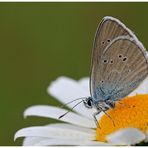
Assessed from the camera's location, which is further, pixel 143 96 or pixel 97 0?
pixel 97 0

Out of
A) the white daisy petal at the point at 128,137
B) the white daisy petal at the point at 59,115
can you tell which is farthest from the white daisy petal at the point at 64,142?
the white daisy petal at the point at 59,115

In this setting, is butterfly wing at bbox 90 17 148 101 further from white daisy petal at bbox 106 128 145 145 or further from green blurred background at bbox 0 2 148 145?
green blurred background at bbox 0 2 148 145

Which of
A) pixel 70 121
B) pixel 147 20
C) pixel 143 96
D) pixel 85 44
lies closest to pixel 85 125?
pixel 70 121

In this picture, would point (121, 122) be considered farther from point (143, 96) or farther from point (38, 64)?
point (38, 64)

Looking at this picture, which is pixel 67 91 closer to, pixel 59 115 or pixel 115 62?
pixel 59 115

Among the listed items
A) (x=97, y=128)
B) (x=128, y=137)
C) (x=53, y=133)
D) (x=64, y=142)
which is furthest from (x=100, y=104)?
(x=128, y=137)

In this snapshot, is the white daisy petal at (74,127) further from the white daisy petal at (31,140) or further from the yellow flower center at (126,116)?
the white daisy petal at (31,140)

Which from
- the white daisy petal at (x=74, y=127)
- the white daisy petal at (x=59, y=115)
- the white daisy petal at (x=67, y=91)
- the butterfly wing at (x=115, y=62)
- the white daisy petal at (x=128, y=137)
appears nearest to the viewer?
the white daisy petal at (x=128, y=137)
